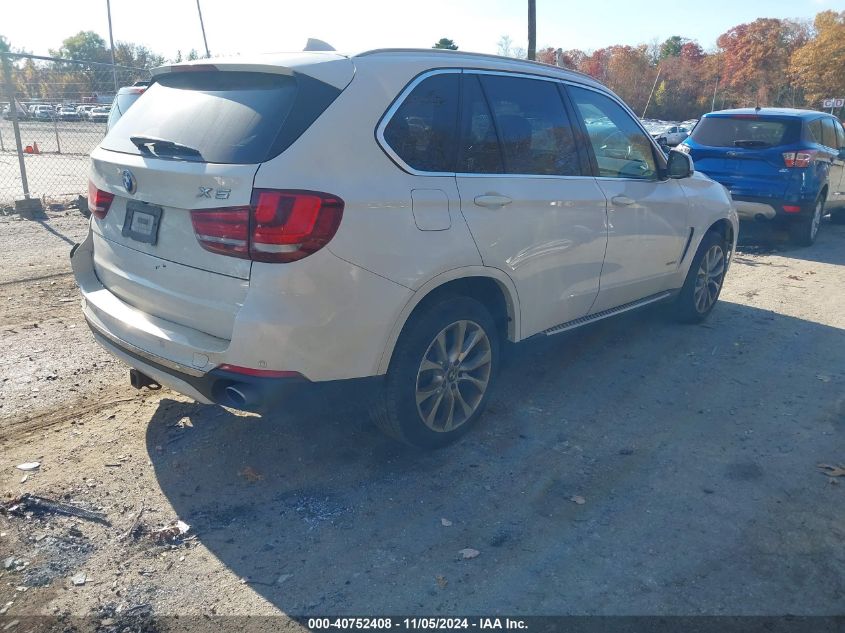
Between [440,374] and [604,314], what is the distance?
1760mm

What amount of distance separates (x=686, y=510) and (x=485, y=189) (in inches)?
75.3

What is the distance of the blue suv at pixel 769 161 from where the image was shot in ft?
32.1

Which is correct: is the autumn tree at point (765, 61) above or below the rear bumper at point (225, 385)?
above

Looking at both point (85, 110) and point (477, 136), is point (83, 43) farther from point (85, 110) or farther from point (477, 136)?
point (477, 136)

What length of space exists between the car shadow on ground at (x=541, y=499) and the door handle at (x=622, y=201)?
3.74 ft

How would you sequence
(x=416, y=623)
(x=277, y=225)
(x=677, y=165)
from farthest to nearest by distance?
(x=677, y=165) → (x=277, y=225) → (x=416, y=623)

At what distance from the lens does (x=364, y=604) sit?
279 cm

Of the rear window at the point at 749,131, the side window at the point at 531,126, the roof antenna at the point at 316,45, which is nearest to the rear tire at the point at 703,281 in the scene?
the side window at the point at 531,126

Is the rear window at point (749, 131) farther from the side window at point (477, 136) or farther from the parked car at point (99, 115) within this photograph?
the parked car at point (99, 115)

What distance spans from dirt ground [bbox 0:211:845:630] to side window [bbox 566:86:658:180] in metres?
1.48

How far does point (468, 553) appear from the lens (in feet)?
10.2

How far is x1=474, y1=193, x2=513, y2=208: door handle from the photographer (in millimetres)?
3703

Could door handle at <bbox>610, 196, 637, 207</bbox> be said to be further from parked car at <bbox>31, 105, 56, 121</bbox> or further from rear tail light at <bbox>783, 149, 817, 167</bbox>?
parked car at <bbox>31, 105, 56, 121</bbox>

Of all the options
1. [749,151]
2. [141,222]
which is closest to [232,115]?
[141,222]
